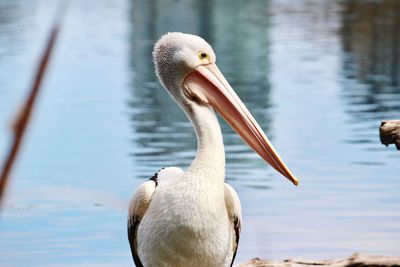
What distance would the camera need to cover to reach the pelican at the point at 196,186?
11.6 ft

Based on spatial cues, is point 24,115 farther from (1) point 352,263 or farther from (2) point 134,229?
(1) point 352,263

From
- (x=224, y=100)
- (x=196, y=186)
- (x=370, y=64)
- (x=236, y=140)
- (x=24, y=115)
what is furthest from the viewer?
(x=370, y=64)

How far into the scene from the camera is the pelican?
3.54 meters

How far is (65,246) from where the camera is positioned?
249 inches

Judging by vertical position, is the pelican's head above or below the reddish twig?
below

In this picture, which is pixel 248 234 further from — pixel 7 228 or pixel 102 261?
pixel 7 228

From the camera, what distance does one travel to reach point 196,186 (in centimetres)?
356

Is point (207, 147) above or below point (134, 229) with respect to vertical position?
above

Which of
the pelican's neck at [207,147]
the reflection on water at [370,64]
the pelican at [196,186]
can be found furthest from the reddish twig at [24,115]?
the reflection on water at [370,64]

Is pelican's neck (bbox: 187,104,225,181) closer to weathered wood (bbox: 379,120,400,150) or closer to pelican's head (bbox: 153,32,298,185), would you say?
pelican's head (bbox: 153,32,298,185)

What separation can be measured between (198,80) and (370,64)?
50.1 ft

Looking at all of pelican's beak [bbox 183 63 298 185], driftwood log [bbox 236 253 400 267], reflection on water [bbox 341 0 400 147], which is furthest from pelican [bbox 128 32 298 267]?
reflection on water [bbox 341 0 400 147]

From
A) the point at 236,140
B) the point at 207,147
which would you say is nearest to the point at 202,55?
the point at 207,147

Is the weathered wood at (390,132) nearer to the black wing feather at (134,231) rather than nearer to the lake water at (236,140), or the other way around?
the lake water at (236,140)
